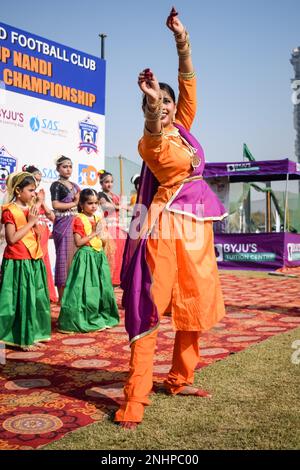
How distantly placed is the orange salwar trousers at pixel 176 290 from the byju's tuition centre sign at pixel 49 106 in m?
Answer: 3.60

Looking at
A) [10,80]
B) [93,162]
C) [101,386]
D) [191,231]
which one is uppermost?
[10,80]

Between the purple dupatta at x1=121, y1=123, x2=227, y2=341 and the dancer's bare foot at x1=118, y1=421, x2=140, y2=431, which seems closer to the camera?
the dancer's bare foot at x1=118, y1=421, x2=140, y2=431

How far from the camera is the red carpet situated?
2.14m

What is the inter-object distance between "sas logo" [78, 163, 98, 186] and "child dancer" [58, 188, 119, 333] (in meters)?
1.75

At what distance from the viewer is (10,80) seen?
5.48 m

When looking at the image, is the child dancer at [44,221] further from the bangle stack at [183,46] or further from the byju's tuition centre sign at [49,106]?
the bangle stack at [183,46]

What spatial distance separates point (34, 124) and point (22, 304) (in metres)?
2.70

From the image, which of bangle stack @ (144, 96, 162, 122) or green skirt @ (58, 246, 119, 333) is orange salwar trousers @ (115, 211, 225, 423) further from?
green skirt @ (58, 246, 119, 333)

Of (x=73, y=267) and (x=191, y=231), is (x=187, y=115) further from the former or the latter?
(x=73, y=267)

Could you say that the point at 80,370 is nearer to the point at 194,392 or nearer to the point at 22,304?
the point at 194,392

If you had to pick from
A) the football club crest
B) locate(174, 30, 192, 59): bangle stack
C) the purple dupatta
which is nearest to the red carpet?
the purple dupatta

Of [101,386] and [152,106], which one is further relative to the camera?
[101,386]
